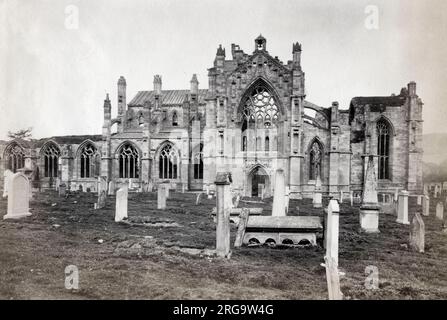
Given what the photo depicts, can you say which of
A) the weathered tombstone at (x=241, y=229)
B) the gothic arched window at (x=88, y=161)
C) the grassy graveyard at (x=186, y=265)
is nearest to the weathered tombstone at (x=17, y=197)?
the grassy graveyard at (x=186, y=265)

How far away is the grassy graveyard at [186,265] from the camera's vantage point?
5.78 metres

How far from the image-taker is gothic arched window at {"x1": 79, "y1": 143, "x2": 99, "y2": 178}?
119 ft

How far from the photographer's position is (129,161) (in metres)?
34.9

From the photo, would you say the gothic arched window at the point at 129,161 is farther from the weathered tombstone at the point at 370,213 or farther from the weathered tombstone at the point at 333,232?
the weathered tombstone at the point at 333,232

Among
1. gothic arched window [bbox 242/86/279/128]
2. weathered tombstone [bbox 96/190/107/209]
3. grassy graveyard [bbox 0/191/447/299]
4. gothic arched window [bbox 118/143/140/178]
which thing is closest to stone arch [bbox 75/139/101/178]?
gothic arched window [bbox 118/143/140/178]

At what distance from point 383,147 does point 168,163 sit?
20408mm

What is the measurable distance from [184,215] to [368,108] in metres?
22.0

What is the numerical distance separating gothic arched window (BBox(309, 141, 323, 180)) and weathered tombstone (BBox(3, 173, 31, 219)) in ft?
73.0

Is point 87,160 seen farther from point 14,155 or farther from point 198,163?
point 198,163

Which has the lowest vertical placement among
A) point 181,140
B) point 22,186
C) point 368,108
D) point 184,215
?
point 184,215

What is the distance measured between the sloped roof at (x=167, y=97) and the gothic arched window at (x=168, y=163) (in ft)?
39.4

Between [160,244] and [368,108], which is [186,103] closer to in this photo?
[368,108]

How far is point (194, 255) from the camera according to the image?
26.6 ft
